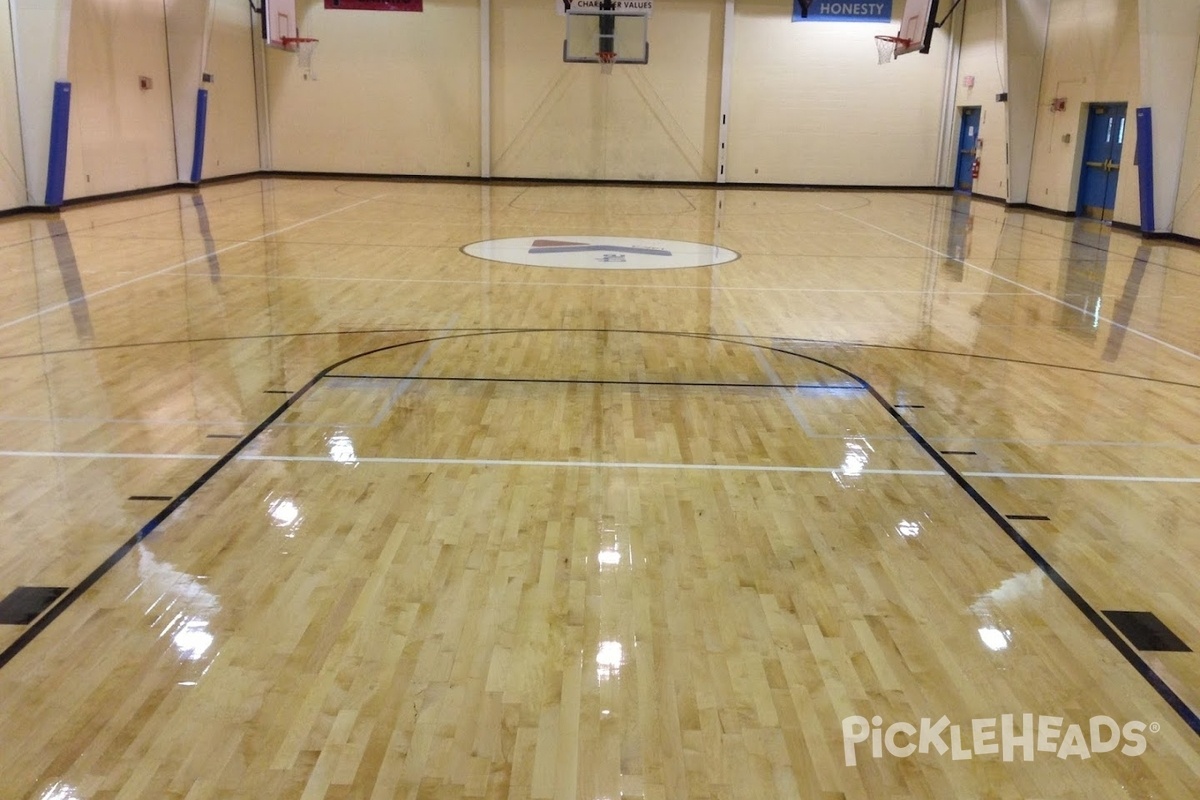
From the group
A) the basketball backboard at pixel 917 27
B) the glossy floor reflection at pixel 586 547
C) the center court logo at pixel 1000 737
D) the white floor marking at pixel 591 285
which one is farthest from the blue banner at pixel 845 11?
the center court logo at pixel 1000 737

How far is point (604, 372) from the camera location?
6422mm

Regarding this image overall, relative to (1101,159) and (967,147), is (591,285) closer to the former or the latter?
(1101,159)

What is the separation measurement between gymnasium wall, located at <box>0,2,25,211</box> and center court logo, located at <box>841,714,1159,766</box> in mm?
14183

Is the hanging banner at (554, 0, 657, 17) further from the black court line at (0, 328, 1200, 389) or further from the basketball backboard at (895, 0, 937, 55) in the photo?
the black court line at (0, 328, 1200, 389)

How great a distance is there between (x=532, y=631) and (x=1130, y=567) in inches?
89.8

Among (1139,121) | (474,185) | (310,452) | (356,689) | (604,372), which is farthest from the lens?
(474,185)

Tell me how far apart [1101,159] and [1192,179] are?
272 centimetres

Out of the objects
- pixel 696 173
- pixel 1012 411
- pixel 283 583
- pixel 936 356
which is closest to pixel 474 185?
pixel 696 173

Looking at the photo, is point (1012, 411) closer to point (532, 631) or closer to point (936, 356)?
point (936, 356)

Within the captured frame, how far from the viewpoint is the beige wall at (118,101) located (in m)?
14.9

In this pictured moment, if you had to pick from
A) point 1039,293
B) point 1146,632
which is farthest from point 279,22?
point 1146,632

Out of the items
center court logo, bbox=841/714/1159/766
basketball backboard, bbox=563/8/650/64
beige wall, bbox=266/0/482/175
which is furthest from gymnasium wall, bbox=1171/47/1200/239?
beige wall, bbox=266/0/482/175

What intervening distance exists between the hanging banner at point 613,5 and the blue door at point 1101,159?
790cm

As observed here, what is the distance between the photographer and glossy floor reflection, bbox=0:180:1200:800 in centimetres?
259
